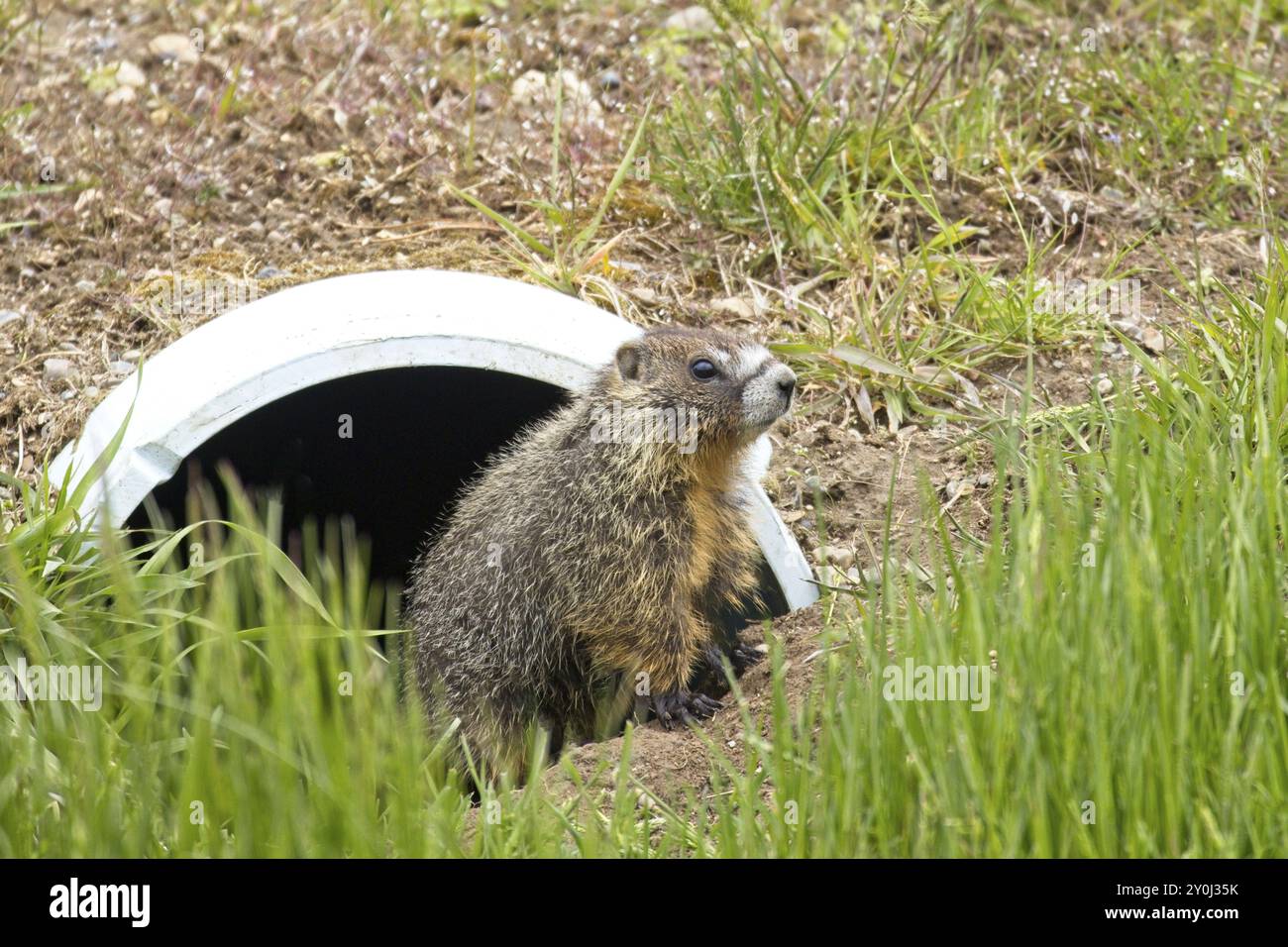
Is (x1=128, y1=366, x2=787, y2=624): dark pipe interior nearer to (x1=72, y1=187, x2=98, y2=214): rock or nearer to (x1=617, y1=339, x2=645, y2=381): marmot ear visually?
(x1=617, y1=339, x2=645, y2=381): marmot ear

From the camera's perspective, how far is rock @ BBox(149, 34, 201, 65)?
308 inches

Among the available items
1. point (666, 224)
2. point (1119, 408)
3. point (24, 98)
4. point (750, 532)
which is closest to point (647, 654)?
point (750, 532)

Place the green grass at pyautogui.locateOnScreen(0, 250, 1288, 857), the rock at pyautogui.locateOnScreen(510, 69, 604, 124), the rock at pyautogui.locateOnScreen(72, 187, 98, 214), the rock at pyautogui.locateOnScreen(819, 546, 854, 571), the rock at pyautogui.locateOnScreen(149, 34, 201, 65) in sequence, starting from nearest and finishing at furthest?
the green grass at pyautogui.locateOnScreen(0, 250, 1288, 857), the rock at pyautogui.locateOnScreen(819, 546, 854, 571), the rock at pyautogui.locateOnScreen(72, 187, 98, 214), the rock at pyautogui.locateOnScreen(510, 69, 604, 124), the rock at pyautogui.locateOnScreen(149, 34, 201, 65)

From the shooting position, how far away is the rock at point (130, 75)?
7.62 m

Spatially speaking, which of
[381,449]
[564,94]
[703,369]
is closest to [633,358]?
[703,369]

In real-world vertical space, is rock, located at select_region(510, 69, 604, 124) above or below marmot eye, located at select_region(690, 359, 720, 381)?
above

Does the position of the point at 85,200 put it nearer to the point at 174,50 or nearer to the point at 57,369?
the point at 57,369

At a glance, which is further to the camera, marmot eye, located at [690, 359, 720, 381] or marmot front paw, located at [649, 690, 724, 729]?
marmot eye, located at [690, 359, 720, 381]

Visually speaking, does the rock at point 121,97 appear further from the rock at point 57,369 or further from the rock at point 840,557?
the rock at point 840,557

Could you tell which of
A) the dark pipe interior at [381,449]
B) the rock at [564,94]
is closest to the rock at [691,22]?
the rock at [564,94]

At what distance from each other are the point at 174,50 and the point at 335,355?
3916 mm

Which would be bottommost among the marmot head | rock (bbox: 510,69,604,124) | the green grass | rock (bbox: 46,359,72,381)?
the green grass

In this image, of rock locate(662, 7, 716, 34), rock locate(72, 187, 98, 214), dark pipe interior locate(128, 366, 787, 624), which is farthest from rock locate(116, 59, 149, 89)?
dark pipe interior locate(128, 366, 787, 624)

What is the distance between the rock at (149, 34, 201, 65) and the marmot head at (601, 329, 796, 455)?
406 centimetres
